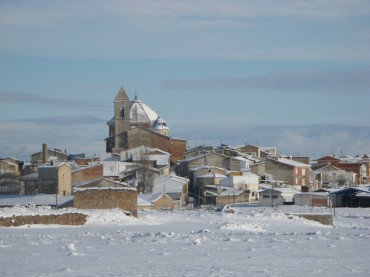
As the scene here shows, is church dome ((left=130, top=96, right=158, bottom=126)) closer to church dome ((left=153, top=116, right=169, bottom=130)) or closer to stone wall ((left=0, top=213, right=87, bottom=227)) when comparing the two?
church dome ((left=153, top=116, right=169, bottom=130))

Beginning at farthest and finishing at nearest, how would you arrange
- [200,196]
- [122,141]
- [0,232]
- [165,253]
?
[122,141], [200,196], [0,232], [165,253]

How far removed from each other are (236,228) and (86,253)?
12450 mm

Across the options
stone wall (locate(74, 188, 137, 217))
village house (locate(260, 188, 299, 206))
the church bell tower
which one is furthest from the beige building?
the church bell tower

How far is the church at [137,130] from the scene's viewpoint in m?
96.6

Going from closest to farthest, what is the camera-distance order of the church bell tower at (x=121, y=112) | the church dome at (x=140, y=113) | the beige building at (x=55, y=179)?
the beige building at (x=55, y=179), the church bell tower at (x=121, y=112), the church dome at (x=140, y=113)

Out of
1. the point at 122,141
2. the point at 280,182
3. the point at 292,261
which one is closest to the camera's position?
the point at 292,261

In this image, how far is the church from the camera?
9656 centimetres

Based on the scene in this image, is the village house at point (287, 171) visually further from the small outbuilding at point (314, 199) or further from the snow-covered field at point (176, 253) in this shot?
the snow-covered field at point (176, 253)

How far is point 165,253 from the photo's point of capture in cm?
2042

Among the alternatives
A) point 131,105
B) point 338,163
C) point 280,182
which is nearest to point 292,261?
point 280,182

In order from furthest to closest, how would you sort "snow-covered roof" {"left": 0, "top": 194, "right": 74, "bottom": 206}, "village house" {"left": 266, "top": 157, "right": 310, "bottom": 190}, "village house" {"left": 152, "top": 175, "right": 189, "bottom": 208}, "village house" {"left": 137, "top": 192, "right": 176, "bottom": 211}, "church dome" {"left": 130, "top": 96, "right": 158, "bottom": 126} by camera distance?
"church dome" {"left": 130, "top": 96, "right": 158, "bottom": 126} < "village house" {"left": 266, "top": 157, "right": 310, "bottom": 190} < "village house" {"left": 152, "top": 175, "right": 189, "bottom": 208} < "village house" {"left": 137, "top": 192, "right": 176, "bottom": 211} < "snow-covered roof" {"left": 0, "top": 194, "right": 74, "bottom": 206}

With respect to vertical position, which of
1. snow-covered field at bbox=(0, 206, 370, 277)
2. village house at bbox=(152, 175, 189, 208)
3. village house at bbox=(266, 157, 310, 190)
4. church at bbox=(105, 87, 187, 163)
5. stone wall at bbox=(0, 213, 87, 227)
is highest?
church at bbox=(105, 87, 187, 163)

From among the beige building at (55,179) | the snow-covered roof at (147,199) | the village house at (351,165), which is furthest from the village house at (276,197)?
the village house at (351,165)

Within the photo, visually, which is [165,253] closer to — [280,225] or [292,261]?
[292,261]
